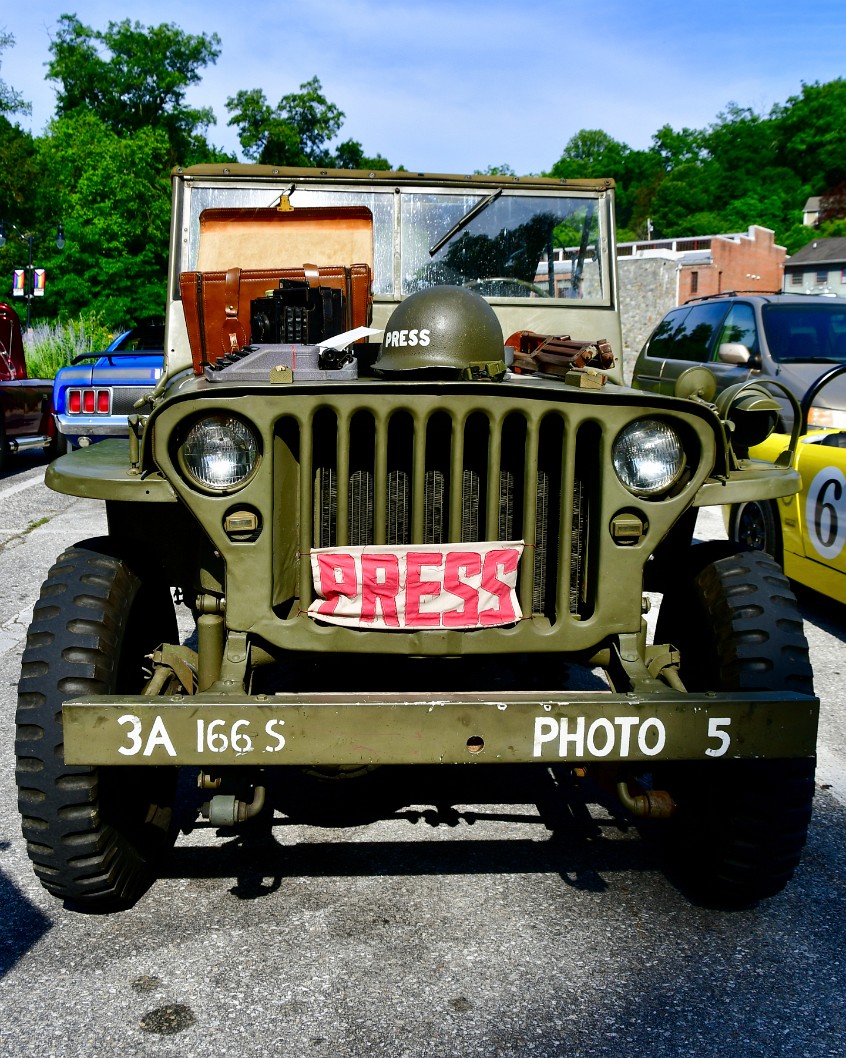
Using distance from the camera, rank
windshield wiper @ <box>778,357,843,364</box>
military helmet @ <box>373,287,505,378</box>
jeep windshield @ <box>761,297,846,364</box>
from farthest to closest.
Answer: jeep windshield @ <box>761,297,846,364</box> → windshield wiper @ <box>778,357,843,364</box> → military helmet @ <box>373,287,505,378</box>

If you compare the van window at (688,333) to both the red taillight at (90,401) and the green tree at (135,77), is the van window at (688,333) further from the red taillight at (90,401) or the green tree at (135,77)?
the green tree at (135,77)

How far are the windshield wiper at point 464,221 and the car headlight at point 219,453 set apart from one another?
2.23 meters

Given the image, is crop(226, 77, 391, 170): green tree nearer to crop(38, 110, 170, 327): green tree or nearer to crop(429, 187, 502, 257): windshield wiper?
crop(38, 110, 170, 327): green tree

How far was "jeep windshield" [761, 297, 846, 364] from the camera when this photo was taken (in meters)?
7.80

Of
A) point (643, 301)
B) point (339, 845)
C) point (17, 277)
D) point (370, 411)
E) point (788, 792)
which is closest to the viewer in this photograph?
point (370, 411)

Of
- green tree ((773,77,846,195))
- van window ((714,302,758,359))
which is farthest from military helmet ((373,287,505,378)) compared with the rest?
green tree ((773,77,846,195))

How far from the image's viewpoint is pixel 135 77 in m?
51.9

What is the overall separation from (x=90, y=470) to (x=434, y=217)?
7.75ft

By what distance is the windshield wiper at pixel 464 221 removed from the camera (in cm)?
466

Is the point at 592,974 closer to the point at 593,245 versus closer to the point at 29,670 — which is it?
the point at 29,670

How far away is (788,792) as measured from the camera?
284 centimetres

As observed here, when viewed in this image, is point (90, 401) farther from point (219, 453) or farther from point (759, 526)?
point (219, 453)

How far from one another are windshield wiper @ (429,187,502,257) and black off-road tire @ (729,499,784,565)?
2365 mm

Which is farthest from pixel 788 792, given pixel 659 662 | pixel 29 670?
pixel 29 670
